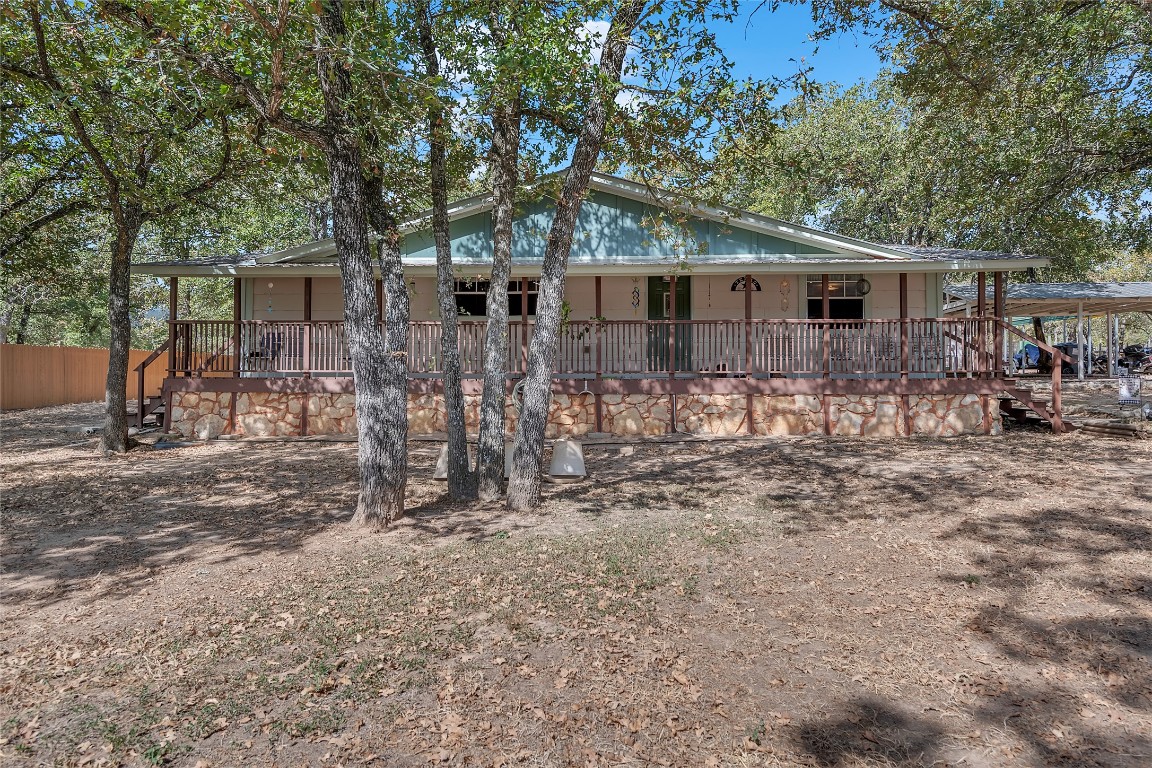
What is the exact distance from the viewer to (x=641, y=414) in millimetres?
11070

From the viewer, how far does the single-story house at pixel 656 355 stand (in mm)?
10828

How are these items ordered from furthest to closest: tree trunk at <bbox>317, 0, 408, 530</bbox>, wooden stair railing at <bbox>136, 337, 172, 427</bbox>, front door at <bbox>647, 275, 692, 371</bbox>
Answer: front door at <bbox>647, 275, 692, 371</bbox> < wooden stair railing at <bbox>136, 337, 172, 427</bbox> < tree trunk at <bbox>317, 0, 408, 530</bbox>

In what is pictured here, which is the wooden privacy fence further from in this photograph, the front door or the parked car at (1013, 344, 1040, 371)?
the parked car at (1013, 344, 1040, 371)

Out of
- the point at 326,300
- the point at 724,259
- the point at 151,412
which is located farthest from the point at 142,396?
the point at 724,259

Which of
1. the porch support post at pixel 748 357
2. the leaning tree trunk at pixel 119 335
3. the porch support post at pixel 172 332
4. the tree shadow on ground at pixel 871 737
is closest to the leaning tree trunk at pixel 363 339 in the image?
the tree shadow on ground at pixel 871 737

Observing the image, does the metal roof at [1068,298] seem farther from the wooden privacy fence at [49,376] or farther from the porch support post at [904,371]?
the wooden privacy fence at [49,376]

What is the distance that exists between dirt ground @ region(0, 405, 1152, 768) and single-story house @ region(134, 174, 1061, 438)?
386cm

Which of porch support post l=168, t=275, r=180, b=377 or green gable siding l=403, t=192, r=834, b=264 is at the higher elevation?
green gable siding l=403, t=192, r=834, b=264

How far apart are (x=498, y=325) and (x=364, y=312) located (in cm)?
145

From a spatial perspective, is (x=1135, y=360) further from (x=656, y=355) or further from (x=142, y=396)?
(x=142, y=396)

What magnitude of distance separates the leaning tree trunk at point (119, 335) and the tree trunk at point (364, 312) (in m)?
6.14

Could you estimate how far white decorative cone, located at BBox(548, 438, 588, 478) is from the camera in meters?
7.87

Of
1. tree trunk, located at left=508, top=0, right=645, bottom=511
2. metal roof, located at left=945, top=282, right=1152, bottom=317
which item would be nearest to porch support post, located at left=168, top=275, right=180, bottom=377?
tree trunk, located at left=508, top=0, right=645, bottom=511

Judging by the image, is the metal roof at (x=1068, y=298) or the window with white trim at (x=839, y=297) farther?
the metal roof at (x=1068, y=298)
